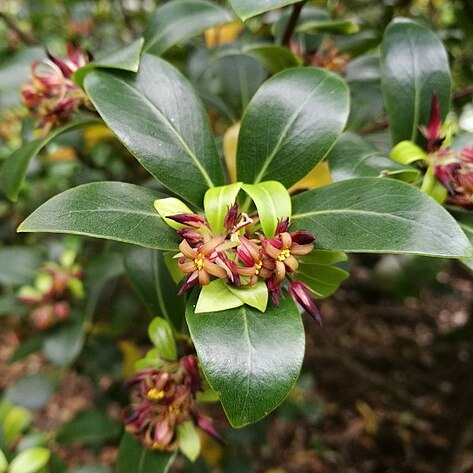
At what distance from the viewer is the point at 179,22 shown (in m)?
0.96

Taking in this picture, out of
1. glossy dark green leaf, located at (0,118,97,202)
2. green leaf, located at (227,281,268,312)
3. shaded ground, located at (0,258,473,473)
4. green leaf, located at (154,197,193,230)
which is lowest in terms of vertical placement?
shaded ground, located at (0,258,473,473)

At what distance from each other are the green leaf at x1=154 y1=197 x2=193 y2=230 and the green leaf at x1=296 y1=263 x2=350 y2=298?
18 cm

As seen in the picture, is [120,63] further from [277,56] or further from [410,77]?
[410,77]

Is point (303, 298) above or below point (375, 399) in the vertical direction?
above

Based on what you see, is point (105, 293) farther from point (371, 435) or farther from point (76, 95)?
Result: point (371, 435)

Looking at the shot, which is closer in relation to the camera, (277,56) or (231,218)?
(231,218)

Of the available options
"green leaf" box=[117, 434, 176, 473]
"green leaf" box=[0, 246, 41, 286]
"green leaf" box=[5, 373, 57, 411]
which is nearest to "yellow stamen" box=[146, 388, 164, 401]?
"green leaf" box=[117, 434, 176, 473]

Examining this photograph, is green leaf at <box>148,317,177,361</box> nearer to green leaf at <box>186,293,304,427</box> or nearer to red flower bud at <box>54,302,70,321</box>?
green leaf at <box>186,293,304,427</box>

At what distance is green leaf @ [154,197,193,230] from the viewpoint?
2.15 ft

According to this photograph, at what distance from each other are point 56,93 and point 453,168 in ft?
2.05

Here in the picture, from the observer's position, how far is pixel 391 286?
168cm

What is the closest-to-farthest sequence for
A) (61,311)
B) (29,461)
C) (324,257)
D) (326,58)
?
(324,257), (29,461), (326,58), (61,311)

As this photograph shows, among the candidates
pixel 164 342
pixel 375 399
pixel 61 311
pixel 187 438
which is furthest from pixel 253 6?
pixel 375 399

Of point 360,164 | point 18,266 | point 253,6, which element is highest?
point 253,6
